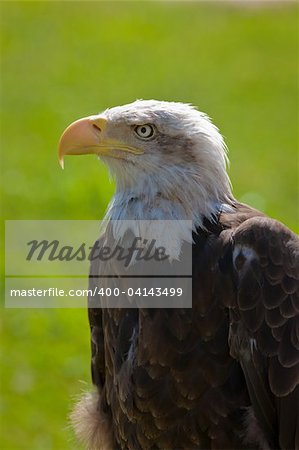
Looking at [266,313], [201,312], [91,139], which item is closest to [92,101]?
[91,139]

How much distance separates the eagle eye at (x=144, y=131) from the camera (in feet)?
14.8

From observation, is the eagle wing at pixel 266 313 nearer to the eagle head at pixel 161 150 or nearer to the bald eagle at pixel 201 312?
the bald eagle at pixel 201 312

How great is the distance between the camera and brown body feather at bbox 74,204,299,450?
425cm

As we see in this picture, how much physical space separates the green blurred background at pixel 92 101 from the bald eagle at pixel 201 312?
2.19 meters

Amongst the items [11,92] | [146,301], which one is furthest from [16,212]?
[146,301]

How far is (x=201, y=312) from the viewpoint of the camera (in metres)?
4.32

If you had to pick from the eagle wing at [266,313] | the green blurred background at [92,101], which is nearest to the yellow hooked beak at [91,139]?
the eagle wing at [266,313]

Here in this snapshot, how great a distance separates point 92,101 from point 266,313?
11.3m

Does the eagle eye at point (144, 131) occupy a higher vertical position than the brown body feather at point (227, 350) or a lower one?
higher

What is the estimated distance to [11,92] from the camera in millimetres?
15594
